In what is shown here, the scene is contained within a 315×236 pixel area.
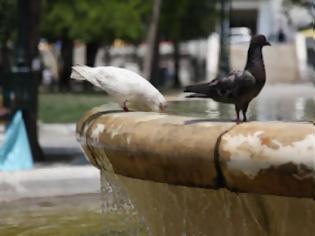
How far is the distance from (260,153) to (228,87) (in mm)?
411

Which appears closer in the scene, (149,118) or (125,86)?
(149,118)

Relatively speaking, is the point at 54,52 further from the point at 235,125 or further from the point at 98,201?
the point at 235,125

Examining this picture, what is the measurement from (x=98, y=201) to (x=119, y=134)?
4.33 m

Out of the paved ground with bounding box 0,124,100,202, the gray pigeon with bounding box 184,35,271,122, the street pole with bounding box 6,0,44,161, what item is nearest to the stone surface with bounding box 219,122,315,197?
the gray pigeon with bounding box 184,35,271,122

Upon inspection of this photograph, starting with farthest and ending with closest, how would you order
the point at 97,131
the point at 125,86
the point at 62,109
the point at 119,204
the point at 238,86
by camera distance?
the point at 62,109 → the point at 119,204 → the point at 125,86 → the point at 97,131 → the point at 238,86

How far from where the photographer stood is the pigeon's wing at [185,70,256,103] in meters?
4.61

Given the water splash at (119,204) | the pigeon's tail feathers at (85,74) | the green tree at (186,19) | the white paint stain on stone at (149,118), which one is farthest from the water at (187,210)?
the green tree at (186,19)

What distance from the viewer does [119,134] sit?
5012 mm

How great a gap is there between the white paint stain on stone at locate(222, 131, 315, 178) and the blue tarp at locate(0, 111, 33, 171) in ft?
21.7

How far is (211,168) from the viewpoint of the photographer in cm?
453

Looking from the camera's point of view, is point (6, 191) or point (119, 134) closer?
point (119, 134)

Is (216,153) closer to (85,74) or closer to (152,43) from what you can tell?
(85,74)

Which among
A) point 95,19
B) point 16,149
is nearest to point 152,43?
point 95,19

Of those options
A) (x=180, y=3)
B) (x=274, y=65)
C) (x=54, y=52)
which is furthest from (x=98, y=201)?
(x=54, y=52)
